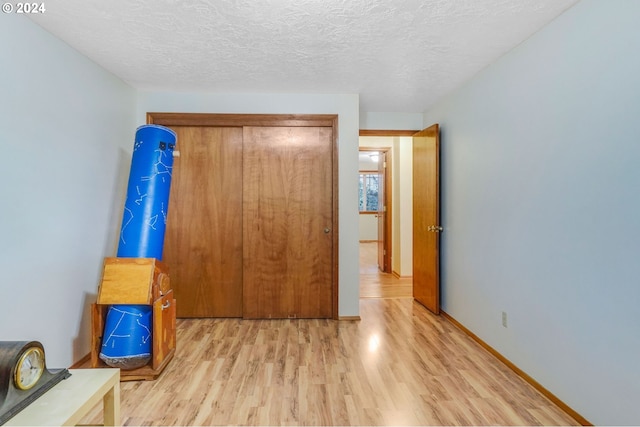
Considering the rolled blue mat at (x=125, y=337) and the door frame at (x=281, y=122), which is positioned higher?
the door frame at (x=281, y=122)

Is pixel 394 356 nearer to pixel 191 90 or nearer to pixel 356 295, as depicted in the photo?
pixel 356 295

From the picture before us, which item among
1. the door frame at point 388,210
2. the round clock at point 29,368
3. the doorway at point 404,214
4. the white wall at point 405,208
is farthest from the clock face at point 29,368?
the door frame at point 388,210

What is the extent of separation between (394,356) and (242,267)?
66.9 inches

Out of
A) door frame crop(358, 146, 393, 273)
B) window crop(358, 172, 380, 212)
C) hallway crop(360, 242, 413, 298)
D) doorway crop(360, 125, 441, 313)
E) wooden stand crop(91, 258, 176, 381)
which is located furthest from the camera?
window crop(358, 172, 380, 212)

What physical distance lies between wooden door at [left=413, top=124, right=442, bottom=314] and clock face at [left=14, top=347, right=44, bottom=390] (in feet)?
10.3

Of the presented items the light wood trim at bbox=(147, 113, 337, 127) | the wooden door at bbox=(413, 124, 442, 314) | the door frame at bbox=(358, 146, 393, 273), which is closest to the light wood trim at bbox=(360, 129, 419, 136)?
the wooden door at bbox=(413, 124, 442, 314)

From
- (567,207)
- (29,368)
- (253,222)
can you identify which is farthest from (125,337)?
(567,207)

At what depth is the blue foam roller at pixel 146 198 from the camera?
85.4 inches

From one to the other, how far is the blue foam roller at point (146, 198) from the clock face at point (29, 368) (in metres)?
1.11

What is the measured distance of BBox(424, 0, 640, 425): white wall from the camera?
147cm

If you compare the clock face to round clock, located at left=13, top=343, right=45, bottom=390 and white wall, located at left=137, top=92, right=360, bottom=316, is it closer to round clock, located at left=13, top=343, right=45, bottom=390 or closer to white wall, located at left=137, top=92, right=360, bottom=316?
round clock, located at left=13, top=343, right=45, bottom=390

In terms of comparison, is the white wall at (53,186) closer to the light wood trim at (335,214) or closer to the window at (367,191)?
the light wood trim at (335,214)

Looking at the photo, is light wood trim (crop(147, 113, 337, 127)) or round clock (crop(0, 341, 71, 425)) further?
light wood trim (crop(147, 113, 337, 127))

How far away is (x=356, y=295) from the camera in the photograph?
325 cm
